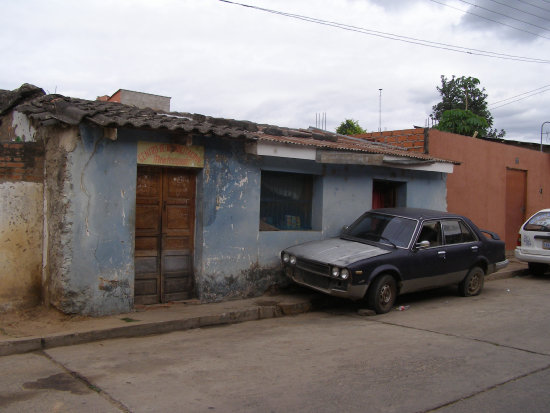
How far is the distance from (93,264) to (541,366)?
18.6 feet

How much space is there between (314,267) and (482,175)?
8.78 meters

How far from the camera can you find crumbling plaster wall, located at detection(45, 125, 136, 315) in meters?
6.65

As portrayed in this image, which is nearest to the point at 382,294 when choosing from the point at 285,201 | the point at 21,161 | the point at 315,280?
the point at 315,280

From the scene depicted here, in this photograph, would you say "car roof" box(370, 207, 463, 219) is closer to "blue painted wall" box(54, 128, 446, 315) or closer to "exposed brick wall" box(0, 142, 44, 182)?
"blue painted wall" box(54, 128, 446, 315)

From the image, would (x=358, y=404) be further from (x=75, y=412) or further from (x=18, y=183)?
(x=18, y=183)

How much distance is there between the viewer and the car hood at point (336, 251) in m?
7.57

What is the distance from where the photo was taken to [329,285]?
24.8 feet

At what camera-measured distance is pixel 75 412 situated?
12.9ft

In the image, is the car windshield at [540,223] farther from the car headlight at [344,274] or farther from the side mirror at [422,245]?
the car headlight at [344,274]

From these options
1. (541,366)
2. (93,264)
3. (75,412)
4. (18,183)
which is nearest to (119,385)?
(75,412)

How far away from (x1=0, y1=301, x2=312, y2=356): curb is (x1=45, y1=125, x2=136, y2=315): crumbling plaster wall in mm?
809

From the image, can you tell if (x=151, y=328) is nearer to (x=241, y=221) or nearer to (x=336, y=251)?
(x=241, y=221)

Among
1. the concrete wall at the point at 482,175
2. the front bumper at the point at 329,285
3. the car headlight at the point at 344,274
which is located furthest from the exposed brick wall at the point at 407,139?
the car headlight at the point at 344,274

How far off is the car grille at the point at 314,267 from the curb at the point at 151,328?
0.64 meters
